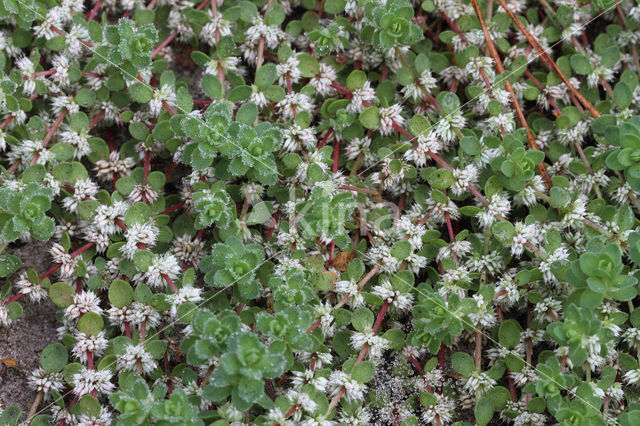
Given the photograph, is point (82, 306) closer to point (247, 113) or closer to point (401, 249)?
point (247, 113)

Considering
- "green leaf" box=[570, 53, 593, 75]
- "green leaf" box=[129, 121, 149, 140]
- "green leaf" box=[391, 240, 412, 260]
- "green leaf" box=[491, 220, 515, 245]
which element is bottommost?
"green leaf" box=[391, 240, 412, 260]

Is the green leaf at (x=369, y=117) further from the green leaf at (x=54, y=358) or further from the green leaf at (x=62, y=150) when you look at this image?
the green leaf at (x=54, y=358)

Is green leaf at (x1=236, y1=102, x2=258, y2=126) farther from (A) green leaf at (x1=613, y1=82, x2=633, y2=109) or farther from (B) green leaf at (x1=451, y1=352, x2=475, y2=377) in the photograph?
(A) green leaf at (x1=613, y1=82, x2=633, y2=109)

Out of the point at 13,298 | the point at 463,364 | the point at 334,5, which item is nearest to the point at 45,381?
the point at 13,298

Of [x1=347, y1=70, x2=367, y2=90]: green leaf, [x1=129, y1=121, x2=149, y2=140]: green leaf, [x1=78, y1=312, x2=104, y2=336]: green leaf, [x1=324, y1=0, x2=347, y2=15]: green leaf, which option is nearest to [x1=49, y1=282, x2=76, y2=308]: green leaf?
[x1=78, y1=312, x2=104, y2=336]: green leaf

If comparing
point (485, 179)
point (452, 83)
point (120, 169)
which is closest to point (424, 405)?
point (485, 179)

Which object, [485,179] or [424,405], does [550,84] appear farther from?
[424,405]
